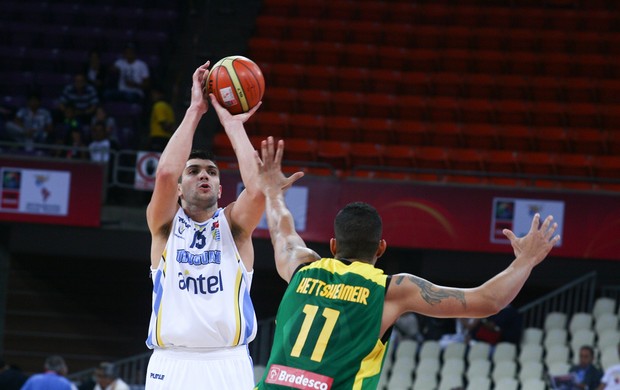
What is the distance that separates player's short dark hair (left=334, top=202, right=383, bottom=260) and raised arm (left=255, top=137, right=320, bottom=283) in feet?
0.88

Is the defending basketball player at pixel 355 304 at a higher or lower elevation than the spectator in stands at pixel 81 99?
lower

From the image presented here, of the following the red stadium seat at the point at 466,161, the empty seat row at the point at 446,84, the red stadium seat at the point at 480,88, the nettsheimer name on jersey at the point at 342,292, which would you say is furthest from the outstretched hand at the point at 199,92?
the red stadium seat at the point at 480,88

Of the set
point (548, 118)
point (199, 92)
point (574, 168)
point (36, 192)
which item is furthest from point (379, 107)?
point (199, 92)

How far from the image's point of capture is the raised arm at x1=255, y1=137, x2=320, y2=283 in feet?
16.0

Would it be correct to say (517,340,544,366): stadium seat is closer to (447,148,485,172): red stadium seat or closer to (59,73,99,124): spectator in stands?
(447,148,485,172): red stadium seat

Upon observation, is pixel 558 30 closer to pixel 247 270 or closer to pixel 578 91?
pixel 578 91

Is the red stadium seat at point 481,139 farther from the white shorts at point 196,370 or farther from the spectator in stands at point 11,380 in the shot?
the white shorts at point 196,370

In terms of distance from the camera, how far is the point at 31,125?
1669 cm

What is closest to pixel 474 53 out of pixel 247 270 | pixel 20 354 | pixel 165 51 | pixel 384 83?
pixel 384 83

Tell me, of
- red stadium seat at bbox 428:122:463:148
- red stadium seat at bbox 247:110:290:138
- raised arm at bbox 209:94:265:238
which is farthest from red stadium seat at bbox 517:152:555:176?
raised arm at bbox 209:94:265:238

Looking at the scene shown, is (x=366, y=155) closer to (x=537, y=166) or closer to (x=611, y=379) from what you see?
(x=537, y=166)

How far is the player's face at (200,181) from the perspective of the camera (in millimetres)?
5926

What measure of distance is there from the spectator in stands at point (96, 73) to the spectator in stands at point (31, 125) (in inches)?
36.7

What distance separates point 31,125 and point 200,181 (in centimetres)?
1139
